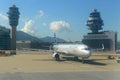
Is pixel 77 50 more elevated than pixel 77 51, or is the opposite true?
pixel 77 50

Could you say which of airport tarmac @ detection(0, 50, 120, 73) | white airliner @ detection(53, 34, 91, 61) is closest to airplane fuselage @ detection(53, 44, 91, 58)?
white airliner @ detection(53, 34, 91, 61)

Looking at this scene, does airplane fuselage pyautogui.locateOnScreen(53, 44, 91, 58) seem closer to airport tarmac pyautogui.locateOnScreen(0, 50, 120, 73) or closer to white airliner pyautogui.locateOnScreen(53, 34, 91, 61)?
white airliner pyautogui.locateOnScreen(53, 34, 91, 61)

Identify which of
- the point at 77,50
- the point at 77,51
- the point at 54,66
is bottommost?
the point at 54,66

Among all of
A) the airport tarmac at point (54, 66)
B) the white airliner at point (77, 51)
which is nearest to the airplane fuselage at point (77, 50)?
the white airliner at point (77, 51)

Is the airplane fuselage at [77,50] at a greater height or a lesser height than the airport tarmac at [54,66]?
greater

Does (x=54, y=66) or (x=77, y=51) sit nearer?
(x=54, y=66)

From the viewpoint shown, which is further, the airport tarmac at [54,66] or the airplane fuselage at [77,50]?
the airplane fuselage at [77,50]

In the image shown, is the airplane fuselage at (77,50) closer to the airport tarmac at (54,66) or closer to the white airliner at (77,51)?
the white airliner at (77,51)

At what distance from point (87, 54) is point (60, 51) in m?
16.1

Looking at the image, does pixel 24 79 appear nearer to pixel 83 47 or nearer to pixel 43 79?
pixel 43 79

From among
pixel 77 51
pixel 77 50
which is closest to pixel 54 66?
pixel 77 51

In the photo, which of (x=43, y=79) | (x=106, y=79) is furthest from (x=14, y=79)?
(x=106, y=79)

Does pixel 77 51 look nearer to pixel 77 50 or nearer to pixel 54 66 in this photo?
pixel 77 50

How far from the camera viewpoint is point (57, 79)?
31.8 metres
